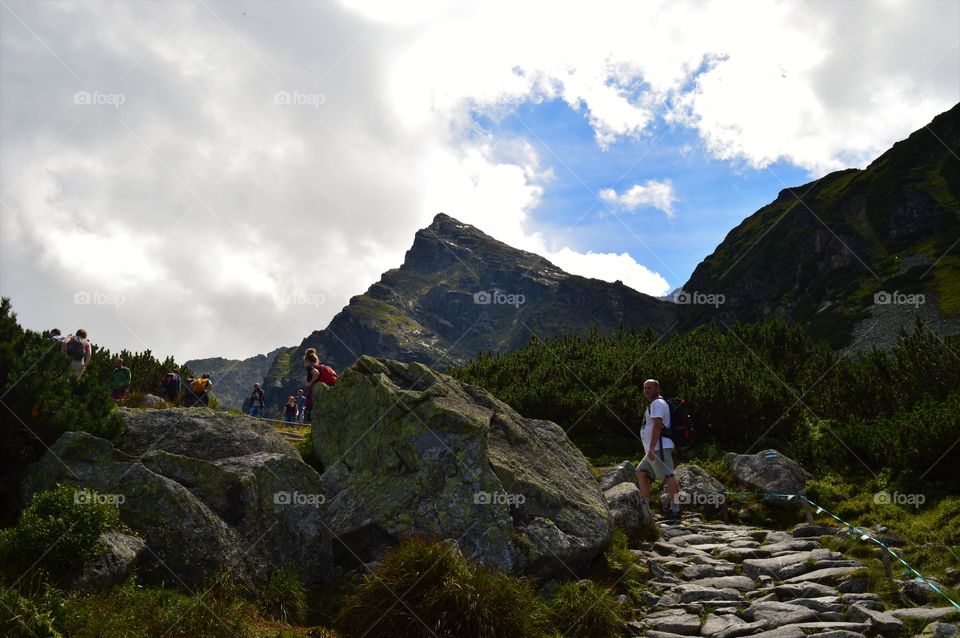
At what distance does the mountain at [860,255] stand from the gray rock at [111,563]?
→ 83.5 metres

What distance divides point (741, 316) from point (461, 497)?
125580mm

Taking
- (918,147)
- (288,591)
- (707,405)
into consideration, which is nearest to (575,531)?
(288,591)

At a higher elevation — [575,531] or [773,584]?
[575,531]

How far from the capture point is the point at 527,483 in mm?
10055

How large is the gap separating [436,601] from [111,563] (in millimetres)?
3626

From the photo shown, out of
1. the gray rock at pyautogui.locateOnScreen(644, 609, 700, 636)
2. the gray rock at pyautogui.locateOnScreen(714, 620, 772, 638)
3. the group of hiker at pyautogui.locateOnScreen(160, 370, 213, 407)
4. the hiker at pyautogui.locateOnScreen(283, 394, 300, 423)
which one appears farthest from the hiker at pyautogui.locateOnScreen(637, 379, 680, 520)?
the hiker at pyautogui.locateOnScreen(283, 394, 300, 423)

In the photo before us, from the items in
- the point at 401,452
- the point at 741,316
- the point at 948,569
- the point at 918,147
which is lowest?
the point at 948,569

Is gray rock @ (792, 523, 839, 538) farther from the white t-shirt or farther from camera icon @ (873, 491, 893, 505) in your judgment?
the white t-shirt

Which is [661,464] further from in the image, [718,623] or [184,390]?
[184,390]

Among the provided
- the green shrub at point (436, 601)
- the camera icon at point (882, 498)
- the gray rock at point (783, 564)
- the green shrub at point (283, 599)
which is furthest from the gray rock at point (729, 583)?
the camera icon at point (882, 498)

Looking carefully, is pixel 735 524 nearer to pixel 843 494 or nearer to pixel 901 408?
pixel 843 494

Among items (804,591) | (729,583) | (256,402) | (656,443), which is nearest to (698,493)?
(656,443)

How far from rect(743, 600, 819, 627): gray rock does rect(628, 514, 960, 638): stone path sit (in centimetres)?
1

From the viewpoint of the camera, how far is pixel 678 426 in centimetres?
1380
